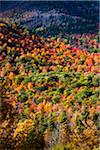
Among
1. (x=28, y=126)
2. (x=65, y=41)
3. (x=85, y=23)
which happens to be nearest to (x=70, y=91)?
(x=28, y=126)

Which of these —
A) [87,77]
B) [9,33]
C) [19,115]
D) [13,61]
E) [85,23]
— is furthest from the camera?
[85,23]

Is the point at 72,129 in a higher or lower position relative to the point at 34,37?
lower

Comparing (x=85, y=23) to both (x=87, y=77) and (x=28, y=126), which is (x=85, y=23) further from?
(x=28, y=126)

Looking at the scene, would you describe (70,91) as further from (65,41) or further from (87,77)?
(65,41)

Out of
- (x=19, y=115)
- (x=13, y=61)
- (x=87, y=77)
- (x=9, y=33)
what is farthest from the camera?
(x=9, y=33)

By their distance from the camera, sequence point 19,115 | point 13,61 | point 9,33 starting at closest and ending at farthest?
point 19,115 < point 13,61 < point 9,33

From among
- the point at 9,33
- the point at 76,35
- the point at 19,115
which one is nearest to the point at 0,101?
the point at 19,115

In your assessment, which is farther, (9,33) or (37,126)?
(9,33)

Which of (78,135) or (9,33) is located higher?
(9,33)

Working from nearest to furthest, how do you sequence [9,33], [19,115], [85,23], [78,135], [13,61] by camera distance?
[78,135], [19,115], [13,61], [9,33], [85,23]
